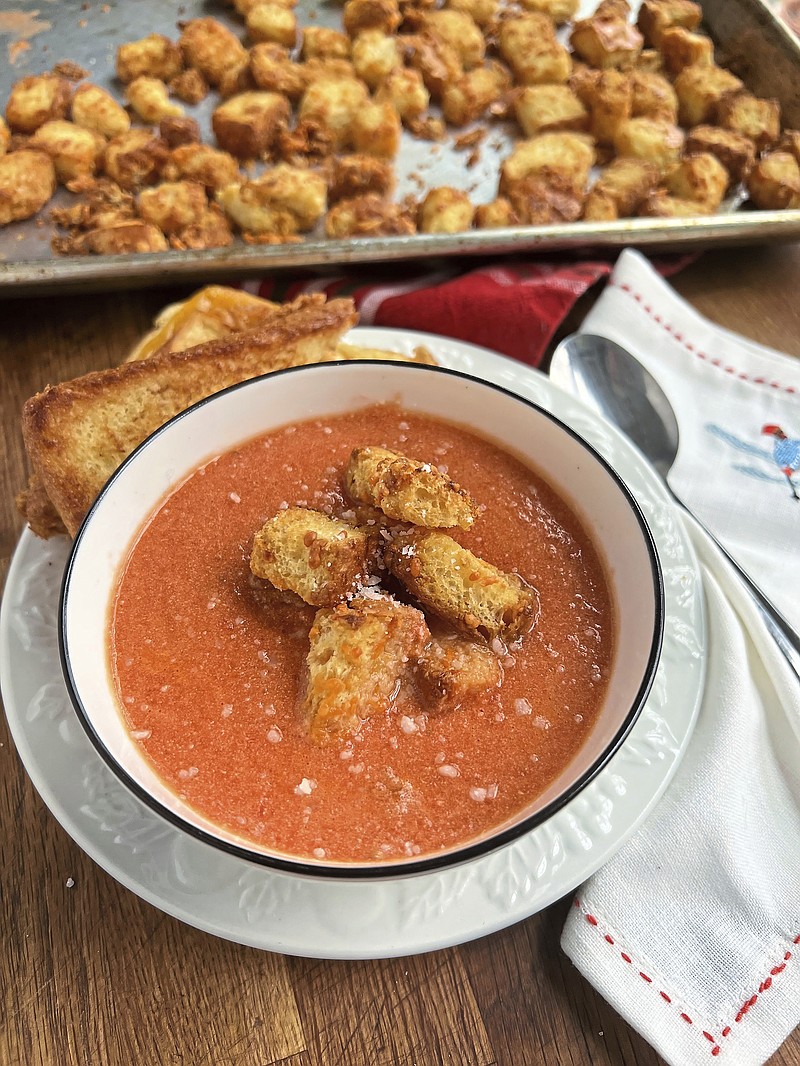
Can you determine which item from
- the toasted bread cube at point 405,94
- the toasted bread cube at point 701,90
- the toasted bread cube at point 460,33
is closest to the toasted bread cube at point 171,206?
the toasted bread cube at point 405,94

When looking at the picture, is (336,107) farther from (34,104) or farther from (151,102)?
(34,104)

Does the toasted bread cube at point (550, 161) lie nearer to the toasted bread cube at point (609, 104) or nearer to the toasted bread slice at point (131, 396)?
the toasted bread cube at point (609, 104)

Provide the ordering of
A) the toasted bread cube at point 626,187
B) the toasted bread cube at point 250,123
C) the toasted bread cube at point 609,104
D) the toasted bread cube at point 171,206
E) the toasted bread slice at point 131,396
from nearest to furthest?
the toasted bread slice at point 131,396
the toasted bread cube at point 171,206
the toasted bread cube at point 626,187
the toasted bread cube at point 250,123
the toasted bread cube at point 609,104

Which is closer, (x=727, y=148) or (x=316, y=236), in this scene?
(x=316, y=236)

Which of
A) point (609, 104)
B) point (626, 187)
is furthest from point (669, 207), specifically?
point (609, 104)


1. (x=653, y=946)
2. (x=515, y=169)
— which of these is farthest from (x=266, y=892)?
(x=515, y=169)

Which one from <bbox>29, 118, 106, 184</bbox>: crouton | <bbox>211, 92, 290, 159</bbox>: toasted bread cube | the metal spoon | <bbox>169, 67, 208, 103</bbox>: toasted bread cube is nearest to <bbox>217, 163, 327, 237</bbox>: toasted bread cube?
<bbox>211, 92, 290, 159</bbox>: toasted bread cube

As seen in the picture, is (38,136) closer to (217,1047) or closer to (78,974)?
(78,974)
